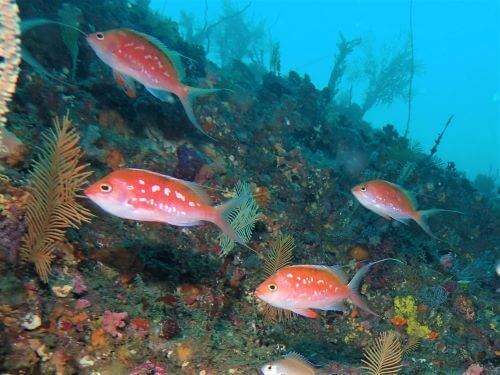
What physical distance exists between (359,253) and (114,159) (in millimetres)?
4664

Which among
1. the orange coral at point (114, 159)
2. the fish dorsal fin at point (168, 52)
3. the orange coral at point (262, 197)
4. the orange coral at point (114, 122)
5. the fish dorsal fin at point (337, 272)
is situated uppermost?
the orange coral at point (114, 122)

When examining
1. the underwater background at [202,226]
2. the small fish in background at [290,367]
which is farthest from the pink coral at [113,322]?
the small fish in background at [290,367]

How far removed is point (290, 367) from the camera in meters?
3.25

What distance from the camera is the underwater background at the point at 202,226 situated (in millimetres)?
3400

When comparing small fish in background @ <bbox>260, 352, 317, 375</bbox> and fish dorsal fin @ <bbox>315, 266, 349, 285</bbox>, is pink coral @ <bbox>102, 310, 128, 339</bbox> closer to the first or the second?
small fish in background @ <bbox>260, 352, 317, 375</bbox>

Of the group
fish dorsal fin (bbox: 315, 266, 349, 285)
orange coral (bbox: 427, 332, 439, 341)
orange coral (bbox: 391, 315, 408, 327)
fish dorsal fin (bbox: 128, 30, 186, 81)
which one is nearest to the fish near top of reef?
fish dorsal fin (bbox: 128, 30, 186, 81)

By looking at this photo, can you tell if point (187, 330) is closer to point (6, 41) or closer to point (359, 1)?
point (6, 41)

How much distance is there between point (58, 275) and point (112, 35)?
8.87 feet

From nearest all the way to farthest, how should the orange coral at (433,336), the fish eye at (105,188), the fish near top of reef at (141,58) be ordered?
the fish eye at (105,188) → the fish near top of reef at (141,58) → the orange coral at (433,336)

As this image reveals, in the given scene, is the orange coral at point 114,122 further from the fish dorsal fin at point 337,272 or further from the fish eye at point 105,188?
the fish dorsal fin at point 337,272

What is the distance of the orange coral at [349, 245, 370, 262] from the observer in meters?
6.77

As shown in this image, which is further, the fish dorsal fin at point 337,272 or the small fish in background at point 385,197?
the small fish in background at point 385,197

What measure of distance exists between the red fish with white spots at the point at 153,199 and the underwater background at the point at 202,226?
0.5 inches

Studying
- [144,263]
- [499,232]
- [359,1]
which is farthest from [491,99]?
[144,263]
